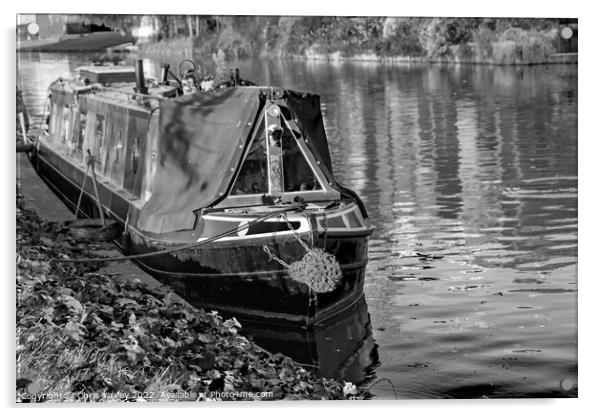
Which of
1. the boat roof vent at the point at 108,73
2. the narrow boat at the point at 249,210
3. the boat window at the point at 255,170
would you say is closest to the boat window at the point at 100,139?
the boat roof vent at the point at 108,73

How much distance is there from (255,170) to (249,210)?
0.48 meters

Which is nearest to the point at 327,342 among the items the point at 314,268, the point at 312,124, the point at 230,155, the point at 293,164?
the point at 314,268

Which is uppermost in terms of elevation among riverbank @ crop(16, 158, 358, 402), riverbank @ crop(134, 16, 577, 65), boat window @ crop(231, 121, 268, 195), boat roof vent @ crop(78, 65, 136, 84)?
riverbank @ crop(134, 16, 577, 65)

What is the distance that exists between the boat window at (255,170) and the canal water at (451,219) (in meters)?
1.57

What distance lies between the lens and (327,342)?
14156mm

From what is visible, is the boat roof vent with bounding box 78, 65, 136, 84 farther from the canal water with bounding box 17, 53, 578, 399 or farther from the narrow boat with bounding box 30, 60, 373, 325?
the narrow boat with bounding box 30, 60, 373, 325

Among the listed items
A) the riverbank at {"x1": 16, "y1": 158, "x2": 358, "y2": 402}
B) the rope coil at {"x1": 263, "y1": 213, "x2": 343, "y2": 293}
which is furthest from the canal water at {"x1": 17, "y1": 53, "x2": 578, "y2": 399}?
the riverbank at {"x1": 16, "y1": 158, "x2": 358, "y2": 402}

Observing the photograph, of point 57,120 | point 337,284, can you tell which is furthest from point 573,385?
point 57,120

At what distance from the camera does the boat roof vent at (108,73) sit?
18.0 metres

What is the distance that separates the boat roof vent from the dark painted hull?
3.52 metres

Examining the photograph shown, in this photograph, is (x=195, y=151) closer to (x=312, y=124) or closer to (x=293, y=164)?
(x=293, y=164)

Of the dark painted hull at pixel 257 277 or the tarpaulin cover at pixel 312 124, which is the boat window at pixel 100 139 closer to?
the dark painted hull at pixel 257 277

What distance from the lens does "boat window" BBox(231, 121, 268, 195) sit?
14367mm

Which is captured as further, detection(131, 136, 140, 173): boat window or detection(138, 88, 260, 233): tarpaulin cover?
detection(131, 136, 140, 173): boat window
